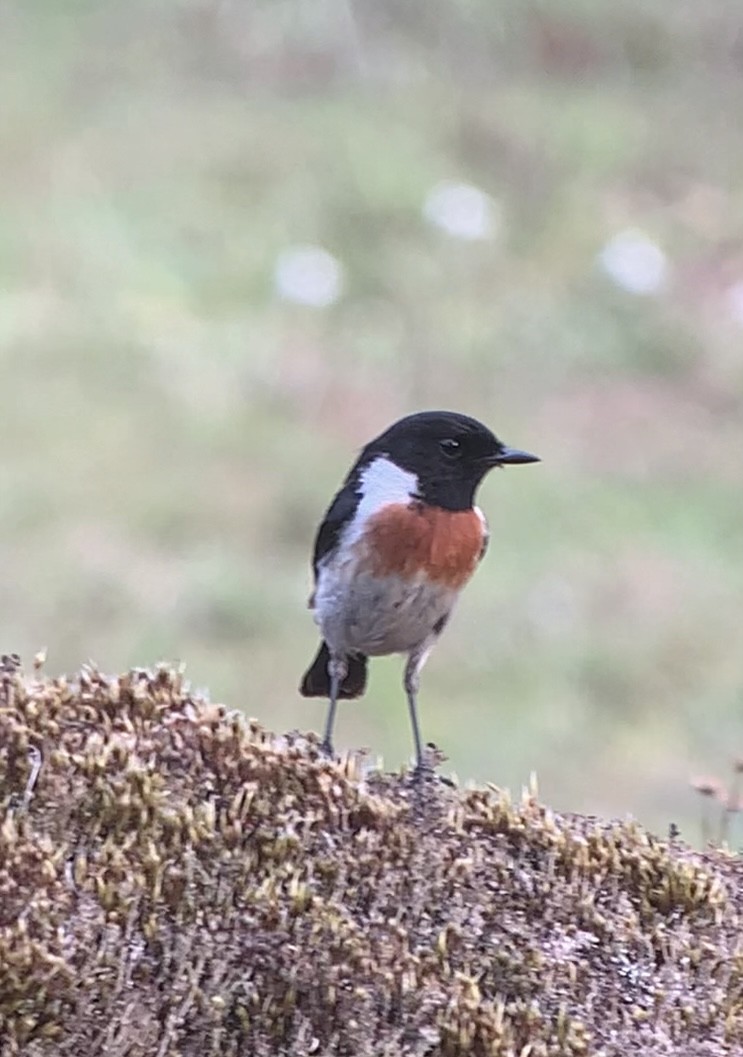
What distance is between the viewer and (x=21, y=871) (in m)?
2.81

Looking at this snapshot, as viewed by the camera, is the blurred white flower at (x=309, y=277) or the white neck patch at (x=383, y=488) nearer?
the white neck patch at (x=383, y=488)

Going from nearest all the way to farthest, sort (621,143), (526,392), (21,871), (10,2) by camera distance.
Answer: (21,871) → (526,392) → (621,143) → (10,2)

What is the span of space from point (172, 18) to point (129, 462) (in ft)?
25.3

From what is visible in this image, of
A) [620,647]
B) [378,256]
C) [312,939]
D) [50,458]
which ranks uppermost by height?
[378,256]

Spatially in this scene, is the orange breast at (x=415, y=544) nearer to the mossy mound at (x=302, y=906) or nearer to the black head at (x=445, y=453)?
the black head at (x=445, y=453)

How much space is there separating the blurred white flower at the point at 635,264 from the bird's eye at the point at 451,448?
8.28 meters

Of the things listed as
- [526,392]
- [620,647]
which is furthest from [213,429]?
[620,647]

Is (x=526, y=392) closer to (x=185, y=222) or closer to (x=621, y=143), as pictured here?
(x=185, y=222)

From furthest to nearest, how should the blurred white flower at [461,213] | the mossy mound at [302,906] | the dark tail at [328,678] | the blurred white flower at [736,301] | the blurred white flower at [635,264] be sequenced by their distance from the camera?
the blurred white flower at [461,213] < the blurred white flower at [736,301] < the blurred white flower at [635,264] < the dark tail at [328,678] < the mossy mound at [302,906]

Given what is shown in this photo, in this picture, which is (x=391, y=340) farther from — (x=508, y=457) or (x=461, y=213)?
(x=508, y=457)

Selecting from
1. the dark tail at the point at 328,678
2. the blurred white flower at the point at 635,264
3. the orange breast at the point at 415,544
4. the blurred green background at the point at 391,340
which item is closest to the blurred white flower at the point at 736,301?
the blurred green background at the point at 391,340

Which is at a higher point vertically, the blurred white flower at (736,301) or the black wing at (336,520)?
the blurred white flower at (736,301)

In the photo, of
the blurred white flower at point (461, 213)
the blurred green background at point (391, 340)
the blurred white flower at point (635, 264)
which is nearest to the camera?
the blurred green background at point (391, 340)

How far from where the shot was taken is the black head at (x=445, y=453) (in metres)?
4.15
